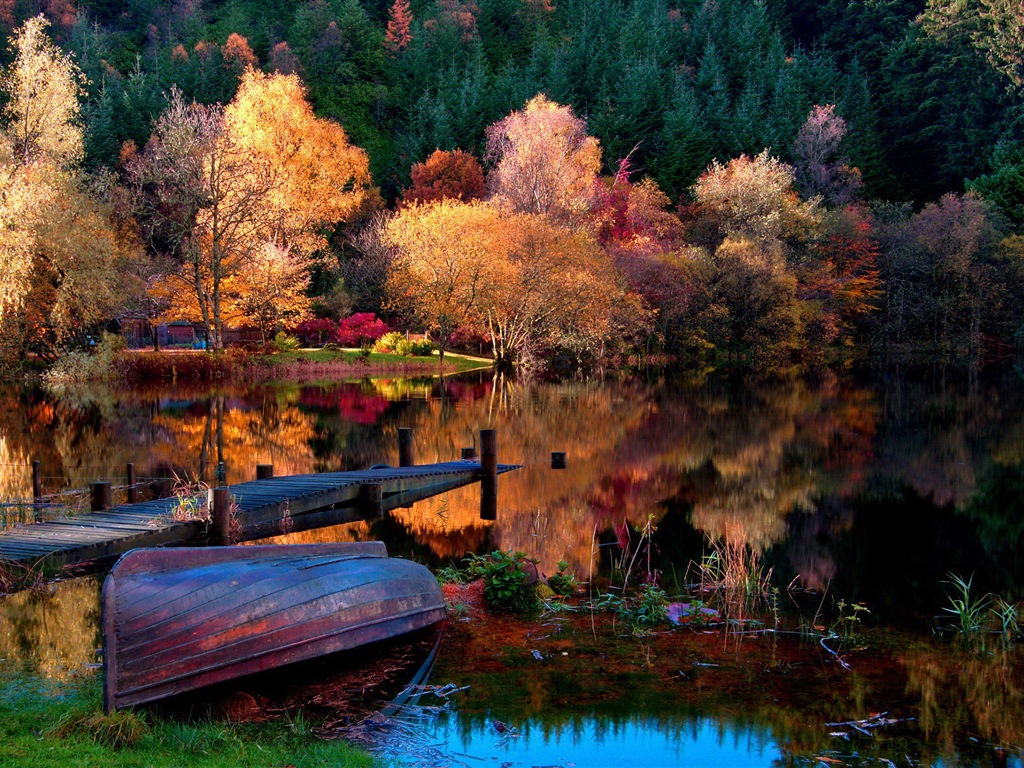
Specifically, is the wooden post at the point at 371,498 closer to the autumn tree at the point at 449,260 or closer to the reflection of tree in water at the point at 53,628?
the reflection of tree in water at the point at 53,628

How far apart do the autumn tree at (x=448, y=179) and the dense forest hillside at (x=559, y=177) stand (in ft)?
0.68

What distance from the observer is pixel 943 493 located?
61.8ft

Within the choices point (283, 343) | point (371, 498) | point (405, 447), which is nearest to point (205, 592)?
point (371, 498)

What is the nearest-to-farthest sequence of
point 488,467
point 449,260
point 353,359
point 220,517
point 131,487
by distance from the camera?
point 220,517 → point 131,487 → point 488,467 → point 449,260 → point 353,359

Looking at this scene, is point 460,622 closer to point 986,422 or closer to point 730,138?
point 986,422

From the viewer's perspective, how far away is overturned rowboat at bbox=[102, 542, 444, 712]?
706 cm

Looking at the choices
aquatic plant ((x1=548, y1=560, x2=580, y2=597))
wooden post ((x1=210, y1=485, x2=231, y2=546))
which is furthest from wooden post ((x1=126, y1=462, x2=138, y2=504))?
aquatic plant ((x1=548, y1=560, x2=580, y2=597))

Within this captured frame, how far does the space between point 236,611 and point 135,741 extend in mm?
1439

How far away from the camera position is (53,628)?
9.45 meters

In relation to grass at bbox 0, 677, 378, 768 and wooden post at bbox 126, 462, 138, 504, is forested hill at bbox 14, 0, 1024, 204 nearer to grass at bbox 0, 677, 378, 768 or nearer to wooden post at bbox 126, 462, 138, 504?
wooden post at bbox 126, 462, 138, 504

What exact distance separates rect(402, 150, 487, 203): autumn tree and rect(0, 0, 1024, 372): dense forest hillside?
208 millimetres

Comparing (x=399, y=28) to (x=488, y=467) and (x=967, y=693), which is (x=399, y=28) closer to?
(x=488, y=467)

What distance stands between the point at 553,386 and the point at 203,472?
70.3 ft

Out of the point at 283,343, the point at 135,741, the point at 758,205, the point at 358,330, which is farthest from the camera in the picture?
the point at 758,205
